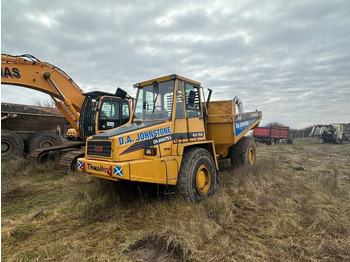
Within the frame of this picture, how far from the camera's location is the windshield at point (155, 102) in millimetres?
5047

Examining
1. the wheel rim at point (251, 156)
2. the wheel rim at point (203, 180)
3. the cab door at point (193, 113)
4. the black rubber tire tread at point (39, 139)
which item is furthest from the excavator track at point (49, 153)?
the wheel rim at point (251, 156)

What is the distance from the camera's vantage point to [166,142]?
4469 millimetres

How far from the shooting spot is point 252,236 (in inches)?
135

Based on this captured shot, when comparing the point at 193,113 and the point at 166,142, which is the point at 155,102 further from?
the point at 166,142

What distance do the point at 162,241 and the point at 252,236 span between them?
52.2 inches

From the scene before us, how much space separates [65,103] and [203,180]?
625cm

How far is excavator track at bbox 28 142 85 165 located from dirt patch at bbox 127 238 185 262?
628 centimetres

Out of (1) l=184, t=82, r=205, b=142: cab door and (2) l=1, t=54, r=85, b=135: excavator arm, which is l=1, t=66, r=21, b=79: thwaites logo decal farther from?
(1) l=184, t=82, r=205, b=142: cab door

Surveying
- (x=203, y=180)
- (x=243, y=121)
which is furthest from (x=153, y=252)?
(x=243, y=121)

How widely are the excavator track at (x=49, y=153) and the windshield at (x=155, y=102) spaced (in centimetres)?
427

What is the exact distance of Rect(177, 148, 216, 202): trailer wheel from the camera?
14.7 feet

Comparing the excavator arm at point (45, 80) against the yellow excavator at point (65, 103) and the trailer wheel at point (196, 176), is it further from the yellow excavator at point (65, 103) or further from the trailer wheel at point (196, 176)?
the trailer wheel at point (196, 176)

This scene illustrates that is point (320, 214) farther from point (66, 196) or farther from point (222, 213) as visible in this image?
point (66, 196)

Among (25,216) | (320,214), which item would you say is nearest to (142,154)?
(25,216)
